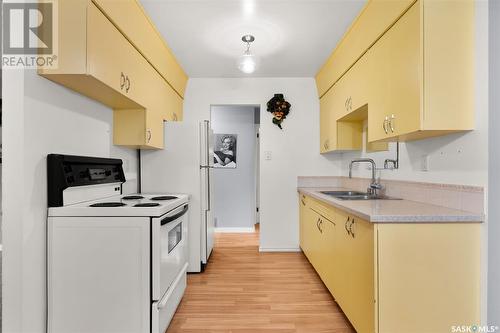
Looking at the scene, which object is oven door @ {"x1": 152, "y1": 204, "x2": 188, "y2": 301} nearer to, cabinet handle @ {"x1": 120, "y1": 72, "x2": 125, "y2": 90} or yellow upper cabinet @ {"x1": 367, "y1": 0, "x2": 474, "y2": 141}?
cabinet handle @ {"x1": 120, "y1": 72, "x2": 125, "y2": 90}

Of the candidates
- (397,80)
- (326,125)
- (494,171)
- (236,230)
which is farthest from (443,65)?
(236,230)

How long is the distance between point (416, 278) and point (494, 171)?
70 cm

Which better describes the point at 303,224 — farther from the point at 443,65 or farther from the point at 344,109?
the point at 443,65

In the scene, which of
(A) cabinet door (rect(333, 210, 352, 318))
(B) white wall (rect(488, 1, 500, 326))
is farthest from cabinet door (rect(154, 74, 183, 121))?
(B) white wall (rect(488, 1, 500, 326))

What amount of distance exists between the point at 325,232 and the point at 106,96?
209 cm

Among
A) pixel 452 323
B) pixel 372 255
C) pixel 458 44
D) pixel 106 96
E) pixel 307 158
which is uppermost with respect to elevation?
pixel 458 44

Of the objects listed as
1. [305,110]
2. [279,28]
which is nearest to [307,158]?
[305,110]

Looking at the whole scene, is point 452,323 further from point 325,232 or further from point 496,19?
point 496,19

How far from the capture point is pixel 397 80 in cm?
176

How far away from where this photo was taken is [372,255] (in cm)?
146

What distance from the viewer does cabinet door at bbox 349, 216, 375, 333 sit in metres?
1.48

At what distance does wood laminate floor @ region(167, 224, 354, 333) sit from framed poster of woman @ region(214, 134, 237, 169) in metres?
1.90

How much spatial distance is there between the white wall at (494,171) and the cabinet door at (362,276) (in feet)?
2.02

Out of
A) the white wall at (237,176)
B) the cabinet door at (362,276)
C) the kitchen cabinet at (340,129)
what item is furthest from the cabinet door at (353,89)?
the white wall at (237,176)
